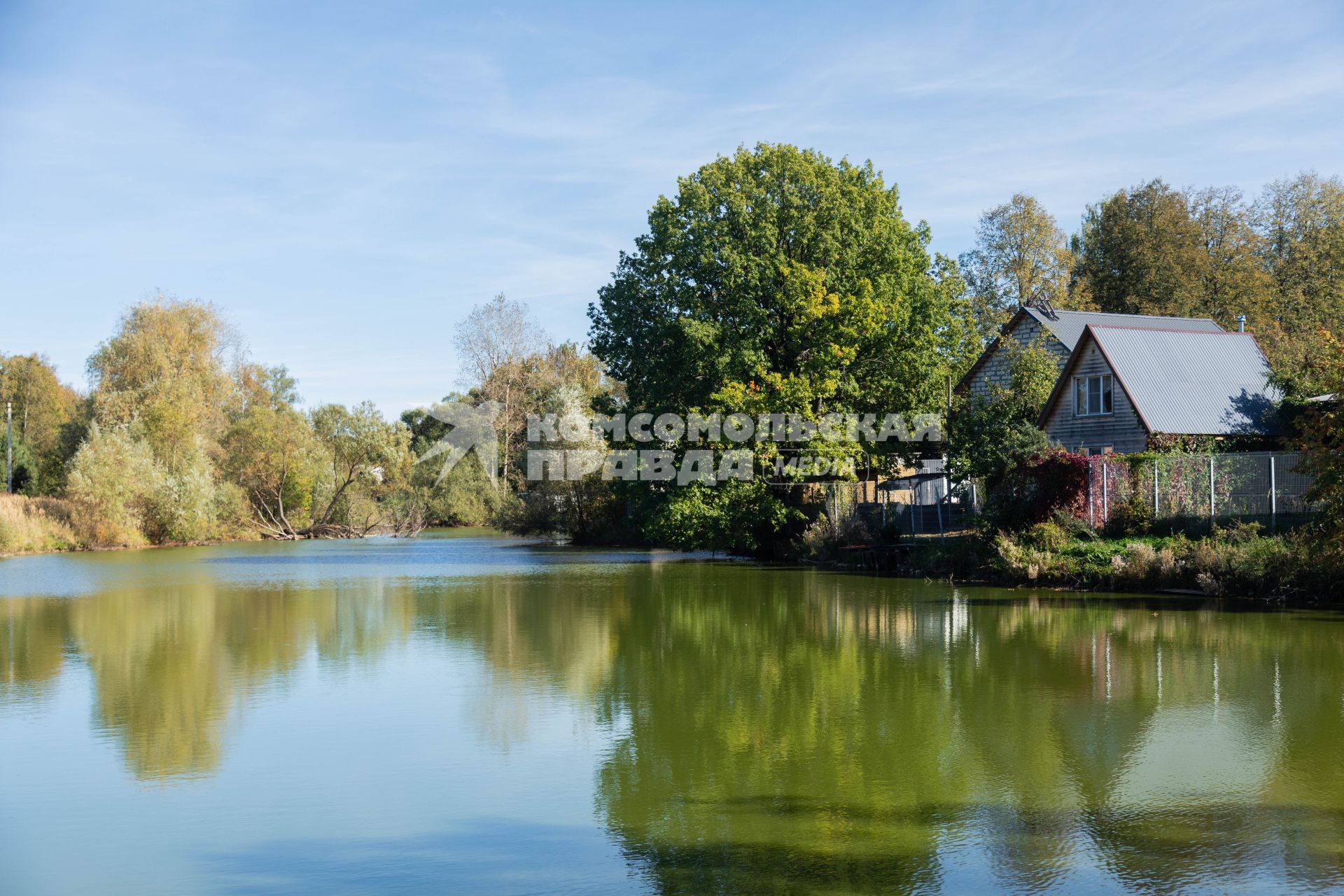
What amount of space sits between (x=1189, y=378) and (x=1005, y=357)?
8.08 metres

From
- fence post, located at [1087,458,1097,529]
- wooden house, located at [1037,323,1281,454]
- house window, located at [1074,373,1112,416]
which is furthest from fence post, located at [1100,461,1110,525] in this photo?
house window, located at [1074,373,1112,416]

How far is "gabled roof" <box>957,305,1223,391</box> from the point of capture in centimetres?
3838

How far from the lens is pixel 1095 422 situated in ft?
107

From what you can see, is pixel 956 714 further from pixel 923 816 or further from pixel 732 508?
pixel 732 508

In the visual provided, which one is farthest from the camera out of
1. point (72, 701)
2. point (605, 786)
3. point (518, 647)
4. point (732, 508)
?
point (732, 508)

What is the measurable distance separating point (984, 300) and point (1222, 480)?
3294 centimetres

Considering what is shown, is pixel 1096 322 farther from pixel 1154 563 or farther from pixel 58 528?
pixel 58 528

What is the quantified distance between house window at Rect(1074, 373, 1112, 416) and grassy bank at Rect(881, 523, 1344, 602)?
25.6 feet

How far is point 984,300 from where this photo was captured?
56812 mm

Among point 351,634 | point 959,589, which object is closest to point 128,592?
point 351,634

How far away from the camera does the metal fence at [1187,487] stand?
2488 cm

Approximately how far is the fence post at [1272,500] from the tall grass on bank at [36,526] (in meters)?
42.6

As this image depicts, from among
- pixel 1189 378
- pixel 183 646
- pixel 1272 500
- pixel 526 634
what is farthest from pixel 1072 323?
pixel 183 646

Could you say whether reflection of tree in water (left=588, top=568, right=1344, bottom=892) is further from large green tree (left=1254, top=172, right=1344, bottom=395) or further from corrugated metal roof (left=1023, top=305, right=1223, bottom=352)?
large green tree (left=1254, top=172, right=1344, bottom=395)
